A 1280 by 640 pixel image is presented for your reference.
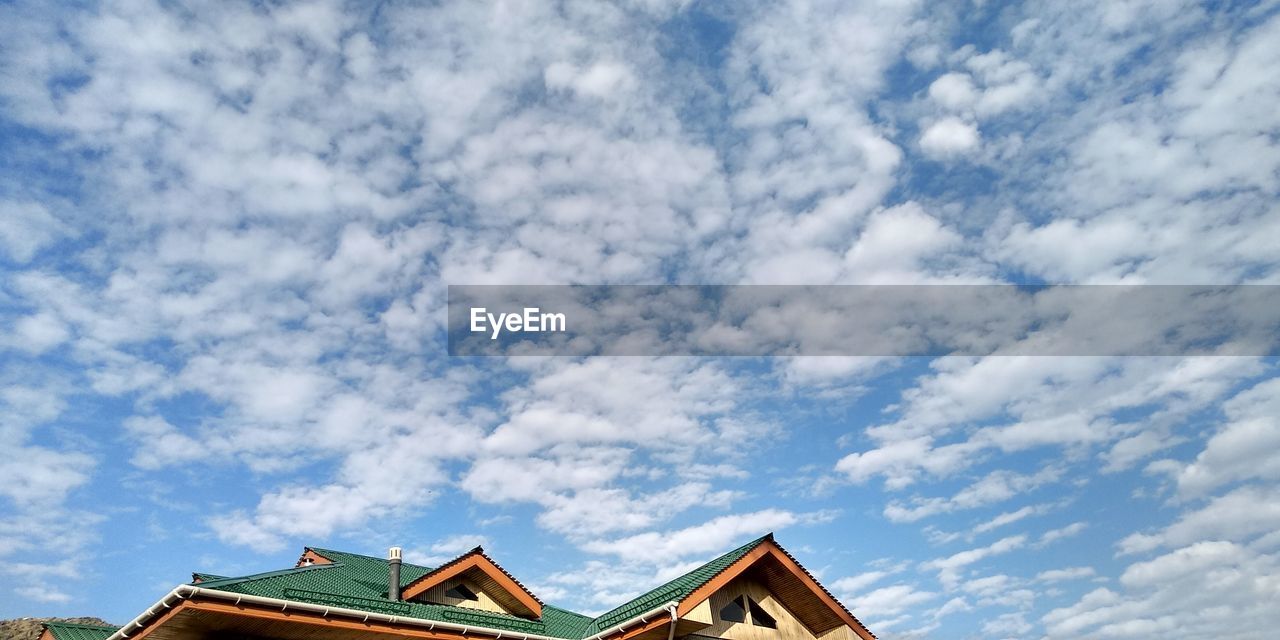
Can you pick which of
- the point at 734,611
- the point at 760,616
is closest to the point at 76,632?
the point at 734,611

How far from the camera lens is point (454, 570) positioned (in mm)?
24594

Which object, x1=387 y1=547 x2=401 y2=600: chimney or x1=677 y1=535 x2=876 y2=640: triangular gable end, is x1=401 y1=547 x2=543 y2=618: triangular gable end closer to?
x1=387 y1=547 x2=401 y2=600: chimney

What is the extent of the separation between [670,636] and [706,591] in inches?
58.9

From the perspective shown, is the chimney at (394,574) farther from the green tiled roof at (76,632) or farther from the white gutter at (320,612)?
the green tiled roof at (76,632)

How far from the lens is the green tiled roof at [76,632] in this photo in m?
21.5

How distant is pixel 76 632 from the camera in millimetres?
21906

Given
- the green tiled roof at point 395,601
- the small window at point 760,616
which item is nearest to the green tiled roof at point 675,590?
the green tiled roof at point 395,601

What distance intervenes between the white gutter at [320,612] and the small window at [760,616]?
4.14 metres

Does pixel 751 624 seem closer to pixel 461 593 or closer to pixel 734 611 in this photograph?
pixel 734 611

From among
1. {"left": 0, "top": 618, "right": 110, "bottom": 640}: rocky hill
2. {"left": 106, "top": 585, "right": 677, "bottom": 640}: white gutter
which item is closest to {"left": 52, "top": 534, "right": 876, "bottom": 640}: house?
{"left": 106, "top": 585, "right": 677, "bottom": 640}: white gutter

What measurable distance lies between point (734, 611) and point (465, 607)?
26.9 ft

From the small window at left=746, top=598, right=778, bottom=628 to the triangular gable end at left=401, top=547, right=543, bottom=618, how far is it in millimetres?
6675

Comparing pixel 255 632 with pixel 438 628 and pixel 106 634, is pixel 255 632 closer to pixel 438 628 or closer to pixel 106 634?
pixel 438 628

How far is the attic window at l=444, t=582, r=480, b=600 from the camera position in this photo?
24922 mm
